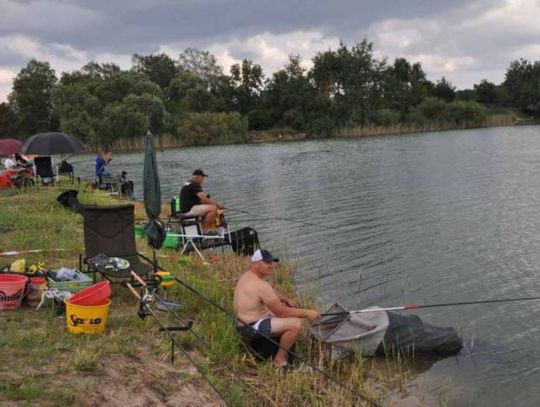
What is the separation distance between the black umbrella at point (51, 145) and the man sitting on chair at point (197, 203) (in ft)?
21.7

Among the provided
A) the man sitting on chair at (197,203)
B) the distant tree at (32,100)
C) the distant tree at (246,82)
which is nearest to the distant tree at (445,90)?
the distant tree at (246,82)

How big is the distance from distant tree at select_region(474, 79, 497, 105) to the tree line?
0.51 ft

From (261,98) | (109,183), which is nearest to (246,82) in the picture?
(261,98)

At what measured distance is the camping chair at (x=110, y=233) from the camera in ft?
25.6

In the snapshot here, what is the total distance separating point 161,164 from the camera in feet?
129

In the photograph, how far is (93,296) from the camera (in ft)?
19.3

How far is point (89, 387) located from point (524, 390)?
4253mm

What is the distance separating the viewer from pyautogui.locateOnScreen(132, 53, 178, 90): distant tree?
302ft

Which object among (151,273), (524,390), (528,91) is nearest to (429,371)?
(524,390)

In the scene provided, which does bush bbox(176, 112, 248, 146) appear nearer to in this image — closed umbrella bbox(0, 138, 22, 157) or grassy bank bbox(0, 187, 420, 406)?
closed umbrella bbox(0, 138, 22, 157)

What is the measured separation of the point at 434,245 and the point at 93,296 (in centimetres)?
804

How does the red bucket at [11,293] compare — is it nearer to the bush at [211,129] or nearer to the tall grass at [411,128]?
the bush at [211,129]

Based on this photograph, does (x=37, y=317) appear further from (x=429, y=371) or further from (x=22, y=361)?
(x=429, y=371)

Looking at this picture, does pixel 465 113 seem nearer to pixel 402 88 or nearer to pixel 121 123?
pixel 402 88
